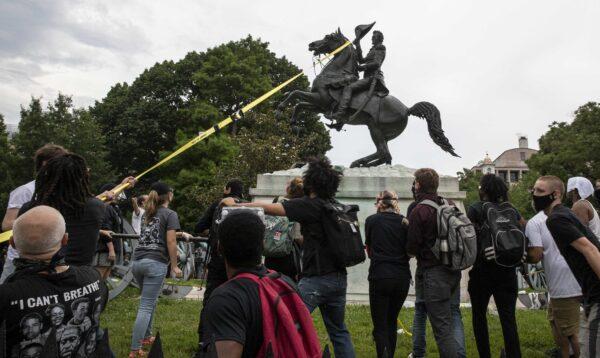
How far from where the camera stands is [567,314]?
5156 millimetres

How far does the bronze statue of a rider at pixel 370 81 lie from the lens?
11.3m

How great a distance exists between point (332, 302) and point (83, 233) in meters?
1.96

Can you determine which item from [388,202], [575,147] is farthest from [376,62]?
[575,147]

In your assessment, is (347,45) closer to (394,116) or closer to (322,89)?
(322,89)

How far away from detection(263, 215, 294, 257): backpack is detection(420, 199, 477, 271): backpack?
128cm

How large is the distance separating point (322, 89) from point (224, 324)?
9757 mm

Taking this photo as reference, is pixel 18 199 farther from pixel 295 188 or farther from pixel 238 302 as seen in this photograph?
pixel 238 302

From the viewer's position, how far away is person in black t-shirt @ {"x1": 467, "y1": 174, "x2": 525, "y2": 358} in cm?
491

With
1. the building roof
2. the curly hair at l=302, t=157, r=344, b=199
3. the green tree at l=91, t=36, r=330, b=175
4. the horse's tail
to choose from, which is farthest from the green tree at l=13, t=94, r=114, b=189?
the building roof

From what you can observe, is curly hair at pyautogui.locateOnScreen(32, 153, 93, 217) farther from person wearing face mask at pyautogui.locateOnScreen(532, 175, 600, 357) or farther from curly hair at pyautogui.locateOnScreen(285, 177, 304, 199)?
person wearing face mask at pyautogui.locateOnScreen(532, 175, 600, 357)

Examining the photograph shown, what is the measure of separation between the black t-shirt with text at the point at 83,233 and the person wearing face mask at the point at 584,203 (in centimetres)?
453

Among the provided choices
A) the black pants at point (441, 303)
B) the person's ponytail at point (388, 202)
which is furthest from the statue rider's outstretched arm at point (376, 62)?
the black pants at point (441, 303)

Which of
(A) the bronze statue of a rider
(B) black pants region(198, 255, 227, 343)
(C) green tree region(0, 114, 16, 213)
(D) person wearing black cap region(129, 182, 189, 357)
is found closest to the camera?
(B) black pants region(198, 255, 227, 343)

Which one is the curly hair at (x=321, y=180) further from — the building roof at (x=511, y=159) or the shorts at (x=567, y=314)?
the building roof at (x=511, y=159)
